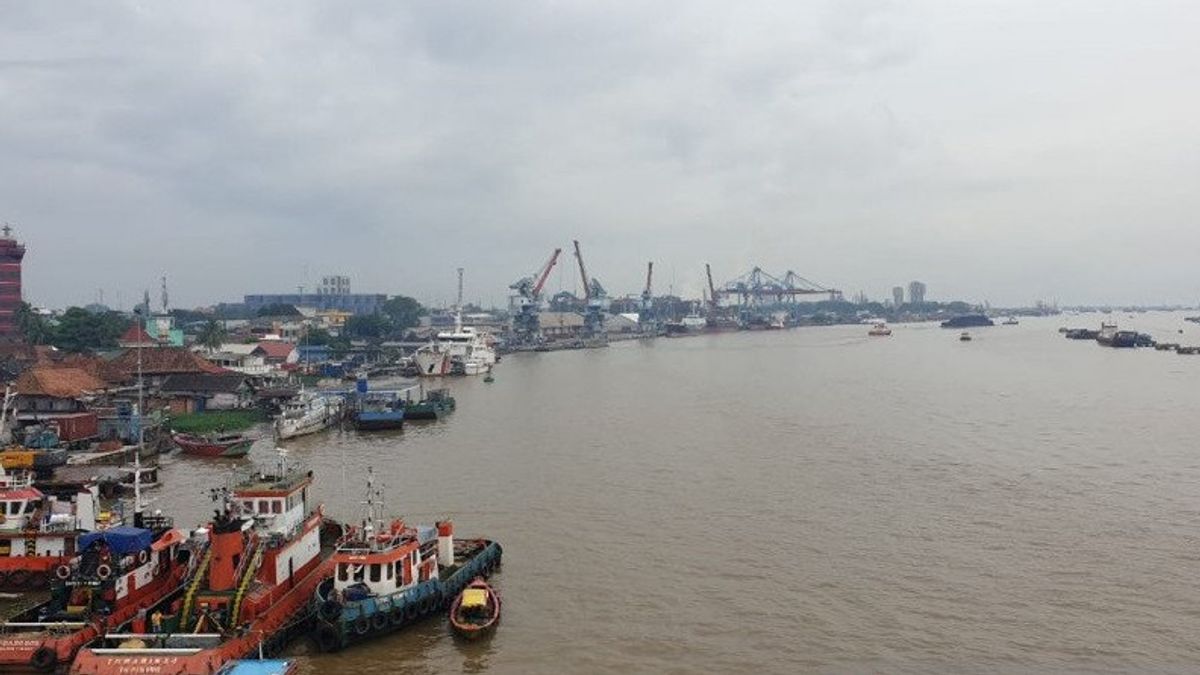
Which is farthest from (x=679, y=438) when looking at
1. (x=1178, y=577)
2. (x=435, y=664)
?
(x=435, y=664)

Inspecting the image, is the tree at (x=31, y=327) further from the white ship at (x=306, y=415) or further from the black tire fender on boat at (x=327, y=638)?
the black tire fender on boat at (x=327, y=638)

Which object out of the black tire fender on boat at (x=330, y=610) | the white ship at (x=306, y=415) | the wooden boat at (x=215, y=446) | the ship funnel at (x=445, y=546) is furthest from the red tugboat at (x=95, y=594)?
the white ship at (x=306, y=415)

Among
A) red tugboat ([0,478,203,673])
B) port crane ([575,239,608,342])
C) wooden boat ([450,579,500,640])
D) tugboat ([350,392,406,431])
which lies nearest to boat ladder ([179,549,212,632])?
red tugboat ([0,478,203,673])

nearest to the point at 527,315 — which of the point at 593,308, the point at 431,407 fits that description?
the point at 593,308

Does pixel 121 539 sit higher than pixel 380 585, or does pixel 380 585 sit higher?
pixel 121 539

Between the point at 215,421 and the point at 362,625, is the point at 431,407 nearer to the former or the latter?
the point at 215,421
